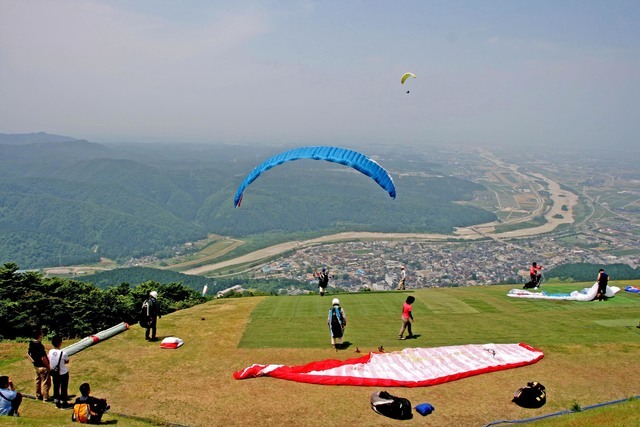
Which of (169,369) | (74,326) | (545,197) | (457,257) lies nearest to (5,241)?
(457,257)

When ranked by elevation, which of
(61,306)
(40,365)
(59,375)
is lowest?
(61,306)

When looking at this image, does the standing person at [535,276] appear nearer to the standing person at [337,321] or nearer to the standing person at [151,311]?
the standing person at [337,321]

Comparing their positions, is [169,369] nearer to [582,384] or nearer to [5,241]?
[582,384]

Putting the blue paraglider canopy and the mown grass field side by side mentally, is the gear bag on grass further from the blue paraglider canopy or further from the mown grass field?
the blue paraglider canopy

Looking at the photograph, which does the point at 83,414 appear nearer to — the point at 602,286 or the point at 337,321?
the point at 337,321

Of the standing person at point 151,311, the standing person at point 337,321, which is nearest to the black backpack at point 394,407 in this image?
Answer: the standing person at point 337,321

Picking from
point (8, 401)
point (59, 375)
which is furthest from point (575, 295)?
point (8, 401)

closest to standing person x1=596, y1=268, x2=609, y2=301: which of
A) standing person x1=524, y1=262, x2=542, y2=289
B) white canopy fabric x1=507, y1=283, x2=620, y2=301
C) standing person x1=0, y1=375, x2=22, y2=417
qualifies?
white canopy fabric x1=507, y1=283, x2=620, y2=301
